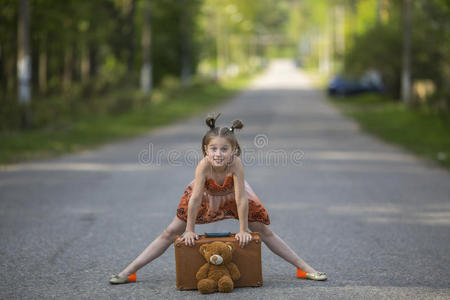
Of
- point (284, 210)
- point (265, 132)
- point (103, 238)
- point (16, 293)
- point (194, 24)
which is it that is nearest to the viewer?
point (16, 293)

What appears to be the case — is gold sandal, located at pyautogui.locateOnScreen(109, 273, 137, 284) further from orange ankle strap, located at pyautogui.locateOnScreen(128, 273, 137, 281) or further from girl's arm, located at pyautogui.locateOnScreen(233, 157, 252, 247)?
girl's arm, located at pyautogui.locateOnScreen(233, 157, 252, 247)

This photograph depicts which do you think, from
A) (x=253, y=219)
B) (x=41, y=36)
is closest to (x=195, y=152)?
(x=253, y=219)

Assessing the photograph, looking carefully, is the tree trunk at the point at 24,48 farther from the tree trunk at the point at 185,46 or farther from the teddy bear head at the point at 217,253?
the tree trunk at the point at 185,46

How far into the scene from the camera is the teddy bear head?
4.98 metres

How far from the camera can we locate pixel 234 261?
17.0 feet

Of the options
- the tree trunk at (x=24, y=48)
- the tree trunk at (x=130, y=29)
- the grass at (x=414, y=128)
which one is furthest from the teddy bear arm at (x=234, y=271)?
the tree trunk at (x=130, y=29)

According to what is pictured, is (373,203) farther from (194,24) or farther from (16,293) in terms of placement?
(194,24)

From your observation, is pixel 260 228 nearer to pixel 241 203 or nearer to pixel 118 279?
pixel 241 203

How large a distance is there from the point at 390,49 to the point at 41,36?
16928mm

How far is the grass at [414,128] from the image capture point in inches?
639

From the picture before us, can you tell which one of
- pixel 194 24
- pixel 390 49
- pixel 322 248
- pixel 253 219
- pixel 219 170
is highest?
pixel 194 24

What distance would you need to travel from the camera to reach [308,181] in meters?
11.2

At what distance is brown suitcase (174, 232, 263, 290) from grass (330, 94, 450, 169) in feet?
29.4

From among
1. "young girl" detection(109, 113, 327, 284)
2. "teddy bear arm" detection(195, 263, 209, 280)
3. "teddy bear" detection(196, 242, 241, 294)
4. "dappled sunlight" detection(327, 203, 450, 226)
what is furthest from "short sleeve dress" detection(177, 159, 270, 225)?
"dappled sunlight" detection(327, 203, 450, 226)
